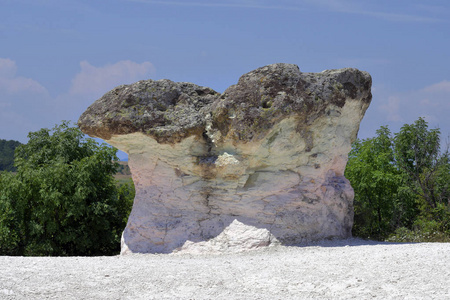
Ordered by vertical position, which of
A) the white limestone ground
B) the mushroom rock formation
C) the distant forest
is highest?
the distant forest

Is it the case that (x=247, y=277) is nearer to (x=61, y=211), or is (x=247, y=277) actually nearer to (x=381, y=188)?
(x=61, y=211)

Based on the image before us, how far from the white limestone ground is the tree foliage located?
410 inches

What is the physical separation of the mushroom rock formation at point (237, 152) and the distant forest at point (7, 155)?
4254cm

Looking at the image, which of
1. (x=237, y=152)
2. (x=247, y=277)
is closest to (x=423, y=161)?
(x=237, y=152)

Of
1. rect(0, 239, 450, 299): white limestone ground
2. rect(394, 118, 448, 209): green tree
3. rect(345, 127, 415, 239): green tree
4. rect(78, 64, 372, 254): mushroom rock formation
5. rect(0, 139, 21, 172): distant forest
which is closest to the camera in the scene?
rect(0, 239, 450, 299): white limestone ground

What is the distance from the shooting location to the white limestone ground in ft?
24.4

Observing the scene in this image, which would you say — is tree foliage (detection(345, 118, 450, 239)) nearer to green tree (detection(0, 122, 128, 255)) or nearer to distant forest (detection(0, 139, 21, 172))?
green tree (detection(0, 122, 128, 255))

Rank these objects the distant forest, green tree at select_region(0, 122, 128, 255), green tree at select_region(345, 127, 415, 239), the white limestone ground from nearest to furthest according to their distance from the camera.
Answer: the white limestone ground
green tree at select_region(0, 122, 128, 255)
green tree at select_region(345, 127, 415, 239)
the distant forest

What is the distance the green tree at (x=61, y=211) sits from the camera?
54.7ft

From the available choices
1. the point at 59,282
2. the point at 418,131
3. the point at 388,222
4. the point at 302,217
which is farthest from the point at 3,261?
the point at 418,131

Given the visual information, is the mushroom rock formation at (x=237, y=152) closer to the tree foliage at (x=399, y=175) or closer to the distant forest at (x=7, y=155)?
the tree foliage at (x=399, y=175)

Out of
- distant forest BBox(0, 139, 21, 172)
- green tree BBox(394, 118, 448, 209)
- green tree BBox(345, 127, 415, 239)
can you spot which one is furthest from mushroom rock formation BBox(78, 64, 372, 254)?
distant forest BBox(0, 139, 21, 172)

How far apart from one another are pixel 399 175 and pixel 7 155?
48253 mm

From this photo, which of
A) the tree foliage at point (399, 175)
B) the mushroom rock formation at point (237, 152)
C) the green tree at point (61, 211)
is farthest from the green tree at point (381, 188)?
the green tree at point (61, 211)
